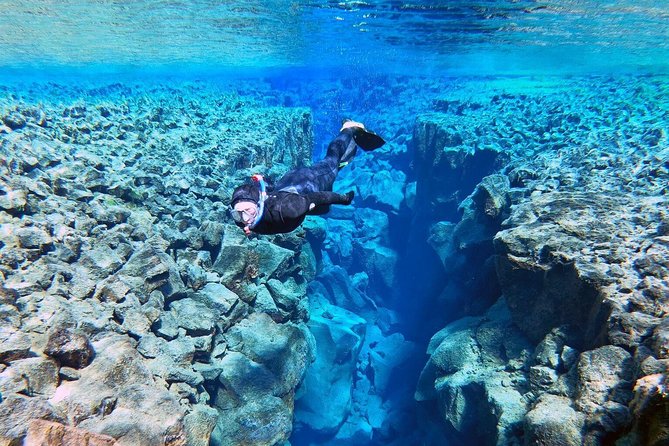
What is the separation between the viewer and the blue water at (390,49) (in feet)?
44.0

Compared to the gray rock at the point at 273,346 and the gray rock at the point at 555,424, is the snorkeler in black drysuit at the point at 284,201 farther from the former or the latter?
the gray rock at the point at 555,424

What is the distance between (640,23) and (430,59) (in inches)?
753

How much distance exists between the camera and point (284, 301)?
7.51m

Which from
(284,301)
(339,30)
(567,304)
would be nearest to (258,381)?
(284,301)

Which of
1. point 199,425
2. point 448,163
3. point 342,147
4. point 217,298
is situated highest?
point 342,147

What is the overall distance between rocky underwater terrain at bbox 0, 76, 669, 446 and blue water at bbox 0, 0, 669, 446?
0.40 meters

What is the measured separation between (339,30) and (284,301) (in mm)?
22533

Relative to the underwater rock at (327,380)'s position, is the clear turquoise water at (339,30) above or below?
above

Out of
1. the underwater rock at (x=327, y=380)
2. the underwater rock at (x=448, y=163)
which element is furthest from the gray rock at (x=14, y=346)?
the underwater rock at (x=448, y=163)

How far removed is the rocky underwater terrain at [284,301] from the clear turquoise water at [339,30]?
Answer: 8.55 meters

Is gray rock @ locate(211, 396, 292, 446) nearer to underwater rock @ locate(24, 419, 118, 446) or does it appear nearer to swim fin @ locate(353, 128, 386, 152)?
underwater rock @ locate(24, 419, 118, 446)

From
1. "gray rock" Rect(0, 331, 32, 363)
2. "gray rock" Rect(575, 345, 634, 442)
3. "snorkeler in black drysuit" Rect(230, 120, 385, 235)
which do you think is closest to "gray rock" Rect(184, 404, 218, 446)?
"gray rock" Rect(0, 331, 32, 363)

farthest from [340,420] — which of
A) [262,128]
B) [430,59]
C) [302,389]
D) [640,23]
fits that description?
[430,59]

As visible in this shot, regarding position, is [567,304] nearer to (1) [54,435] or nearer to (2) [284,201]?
(2) [284,201]
